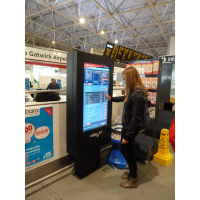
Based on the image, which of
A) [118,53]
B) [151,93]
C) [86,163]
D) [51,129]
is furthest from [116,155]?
[118,53]

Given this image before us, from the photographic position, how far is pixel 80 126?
2.15 metres

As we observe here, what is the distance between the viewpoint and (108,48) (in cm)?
620

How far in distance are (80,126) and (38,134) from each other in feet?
Result: 1.93

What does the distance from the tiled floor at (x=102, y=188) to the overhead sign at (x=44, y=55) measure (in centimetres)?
190

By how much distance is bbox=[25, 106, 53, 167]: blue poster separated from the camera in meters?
2.00

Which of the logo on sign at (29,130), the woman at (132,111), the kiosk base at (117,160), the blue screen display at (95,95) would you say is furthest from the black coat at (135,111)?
the logo on sign at (29,130)

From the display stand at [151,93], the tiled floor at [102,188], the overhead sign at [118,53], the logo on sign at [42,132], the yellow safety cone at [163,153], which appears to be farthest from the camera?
the overhead sign at [118,53]

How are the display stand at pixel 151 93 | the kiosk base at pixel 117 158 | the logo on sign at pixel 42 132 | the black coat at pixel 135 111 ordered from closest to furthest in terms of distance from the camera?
the black coat at pixel 135 111, the logo on sign at pixel 42 132, the kiosk base at pixel 117 158, the display stand at pixel 151 93

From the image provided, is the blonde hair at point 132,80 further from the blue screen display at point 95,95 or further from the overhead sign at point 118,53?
the overhead sign at point 118,53

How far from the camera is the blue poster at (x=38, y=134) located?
78.7 inches

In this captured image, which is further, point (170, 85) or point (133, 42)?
point (133, 42)
